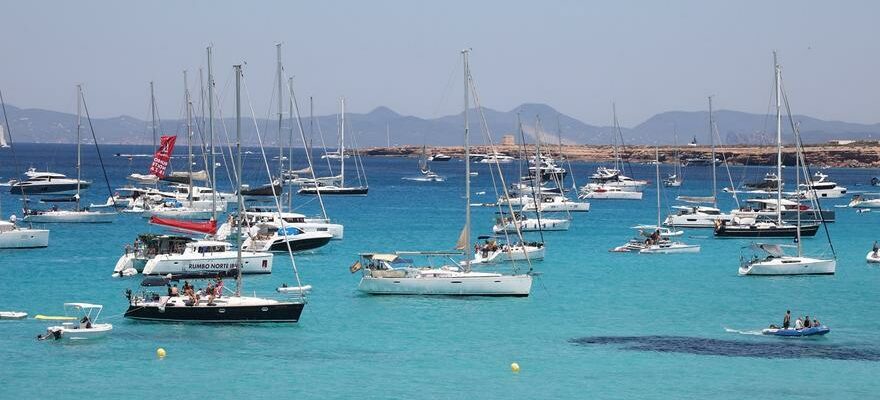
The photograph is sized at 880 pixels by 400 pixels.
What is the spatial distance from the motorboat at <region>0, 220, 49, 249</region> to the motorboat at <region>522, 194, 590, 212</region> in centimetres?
4424

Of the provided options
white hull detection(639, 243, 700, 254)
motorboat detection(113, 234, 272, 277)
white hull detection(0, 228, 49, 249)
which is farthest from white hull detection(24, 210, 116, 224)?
white hull detection(639, 243, 700, 254)

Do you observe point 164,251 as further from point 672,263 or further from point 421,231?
point 421,231

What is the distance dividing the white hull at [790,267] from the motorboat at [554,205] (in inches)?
1683

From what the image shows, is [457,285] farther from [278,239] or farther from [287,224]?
[287,224]

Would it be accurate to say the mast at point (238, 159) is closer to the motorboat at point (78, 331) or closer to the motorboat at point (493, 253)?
the motorboat at point (78, 331)

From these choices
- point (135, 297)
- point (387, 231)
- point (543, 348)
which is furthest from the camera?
point (387, 231)

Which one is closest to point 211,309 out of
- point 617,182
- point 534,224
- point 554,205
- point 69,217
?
point 534,224

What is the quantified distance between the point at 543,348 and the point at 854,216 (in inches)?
3260

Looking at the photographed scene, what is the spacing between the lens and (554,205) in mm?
115750

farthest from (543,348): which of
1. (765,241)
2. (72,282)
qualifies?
(765,241)

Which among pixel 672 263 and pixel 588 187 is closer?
pixel 672 263

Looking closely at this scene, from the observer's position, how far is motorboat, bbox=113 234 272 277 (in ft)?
204

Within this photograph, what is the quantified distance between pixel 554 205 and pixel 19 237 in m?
52.6

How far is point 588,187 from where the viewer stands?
Answer: 156500 millimetres
